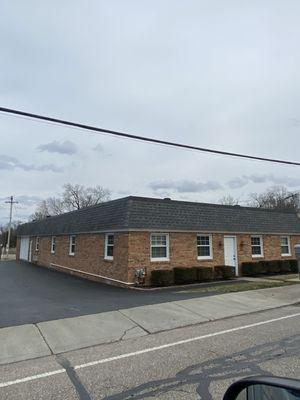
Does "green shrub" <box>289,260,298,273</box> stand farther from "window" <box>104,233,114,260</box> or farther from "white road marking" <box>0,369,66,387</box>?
"white road marking" <box>0,369,66,387</box>

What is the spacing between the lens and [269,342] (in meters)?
7.36

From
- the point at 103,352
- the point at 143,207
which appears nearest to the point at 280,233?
the point at 143,207

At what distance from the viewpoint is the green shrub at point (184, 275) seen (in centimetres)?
1833

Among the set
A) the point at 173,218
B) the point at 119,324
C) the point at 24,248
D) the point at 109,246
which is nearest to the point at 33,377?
the point at 119,324

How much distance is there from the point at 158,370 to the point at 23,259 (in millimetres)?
40657

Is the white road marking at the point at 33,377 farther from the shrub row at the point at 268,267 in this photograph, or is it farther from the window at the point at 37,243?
the window at the point at 37,243

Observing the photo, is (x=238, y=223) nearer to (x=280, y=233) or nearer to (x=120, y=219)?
(x=280, y=233)

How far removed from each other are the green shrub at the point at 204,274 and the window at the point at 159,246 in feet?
6.04

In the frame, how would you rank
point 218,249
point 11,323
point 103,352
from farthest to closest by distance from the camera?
point 218,249, point 11,323, point 103,352

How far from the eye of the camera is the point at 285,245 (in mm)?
25141

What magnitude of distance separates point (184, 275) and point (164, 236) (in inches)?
87.1

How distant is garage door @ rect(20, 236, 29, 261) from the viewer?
4196 cm

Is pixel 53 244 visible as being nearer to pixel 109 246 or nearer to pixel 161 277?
pixel 109 246

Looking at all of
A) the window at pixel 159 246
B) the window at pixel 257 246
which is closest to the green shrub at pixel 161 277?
A: the window at pixel 159 246
